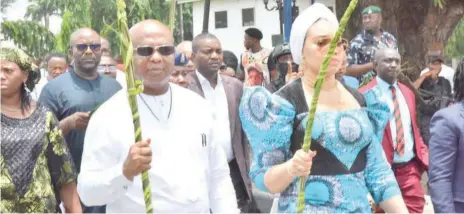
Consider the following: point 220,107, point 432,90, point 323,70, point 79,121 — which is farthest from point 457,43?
point 323,70

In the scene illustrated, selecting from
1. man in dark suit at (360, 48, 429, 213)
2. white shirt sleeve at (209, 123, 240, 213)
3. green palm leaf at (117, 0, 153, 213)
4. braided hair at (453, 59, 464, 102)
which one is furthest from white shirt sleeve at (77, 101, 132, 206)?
man in dark suit at (360, 48, 429, 213)

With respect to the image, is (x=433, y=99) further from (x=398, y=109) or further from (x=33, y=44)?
(x=33, y=44)

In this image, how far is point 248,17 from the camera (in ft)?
133

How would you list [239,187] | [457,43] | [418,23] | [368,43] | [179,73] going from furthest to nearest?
[457,43] < [418,23] < [368,43] < [239,187] < [179,73]

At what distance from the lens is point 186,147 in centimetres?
339

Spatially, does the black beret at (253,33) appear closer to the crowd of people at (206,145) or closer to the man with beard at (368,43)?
the man with beard at (368,43)

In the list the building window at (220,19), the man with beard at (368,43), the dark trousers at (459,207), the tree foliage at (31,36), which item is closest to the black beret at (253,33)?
the man with beard at (368,43)

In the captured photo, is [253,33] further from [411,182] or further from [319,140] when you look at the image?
[319,140]

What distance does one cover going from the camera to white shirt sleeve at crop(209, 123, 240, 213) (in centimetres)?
365

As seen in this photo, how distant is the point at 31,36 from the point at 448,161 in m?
21.6

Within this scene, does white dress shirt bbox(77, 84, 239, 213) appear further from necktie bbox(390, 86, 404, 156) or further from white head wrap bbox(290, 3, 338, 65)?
necktie bbox(390, 86, 404, 156)

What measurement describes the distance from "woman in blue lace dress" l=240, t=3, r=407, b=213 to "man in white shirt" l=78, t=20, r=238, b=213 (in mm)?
266

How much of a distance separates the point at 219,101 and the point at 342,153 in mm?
3068

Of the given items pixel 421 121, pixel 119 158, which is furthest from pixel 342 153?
pixel 421 121
